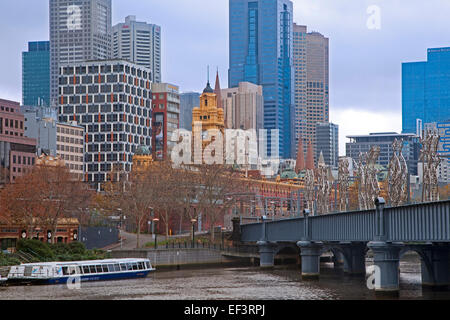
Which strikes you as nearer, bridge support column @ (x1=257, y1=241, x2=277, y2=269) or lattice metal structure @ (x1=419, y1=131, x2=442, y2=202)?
lattice metal structure @ (x1=419, y1=131, x2=442, y2=202)

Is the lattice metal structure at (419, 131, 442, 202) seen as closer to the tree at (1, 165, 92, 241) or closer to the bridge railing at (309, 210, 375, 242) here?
the bridge railing at (309, 210, 375, 242)

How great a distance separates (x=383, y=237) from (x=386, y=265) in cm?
269

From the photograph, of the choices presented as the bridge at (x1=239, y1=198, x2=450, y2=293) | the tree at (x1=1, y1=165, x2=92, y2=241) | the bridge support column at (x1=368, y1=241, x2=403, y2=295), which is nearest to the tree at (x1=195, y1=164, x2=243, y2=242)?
the tree at (x1=1, y1=165, x2=92, y2=241)

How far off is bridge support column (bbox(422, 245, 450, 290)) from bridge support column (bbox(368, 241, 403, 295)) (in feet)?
31.9

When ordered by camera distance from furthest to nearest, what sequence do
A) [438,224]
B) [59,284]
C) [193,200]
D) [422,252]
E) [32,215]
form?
[193,200], [32,215], [59,284], [422,252], [438,224]

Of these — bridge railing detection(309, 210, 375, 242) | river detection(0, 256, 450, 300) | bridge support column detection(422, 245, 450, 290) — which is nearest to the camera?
river detection(0, 256, 450, 300)

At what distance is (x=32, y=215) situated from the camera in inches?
5851

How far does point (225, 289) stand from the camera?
→ 325 feet

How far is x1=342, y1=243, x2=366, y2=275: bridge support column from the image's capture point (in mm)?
124269

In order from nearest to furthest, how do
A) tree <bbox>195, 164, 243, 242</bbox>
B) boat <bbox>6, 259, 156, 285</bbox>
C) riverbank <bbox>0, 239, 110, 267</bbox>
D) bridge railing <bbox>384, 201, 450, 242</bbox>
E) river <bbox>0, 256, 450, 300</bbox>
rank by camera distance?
bridge railing <bbox>384, 201, 450, 242</bbox> < river <bbox>0, 256, 450, 300</bbox> < boat <bbox>6, 259, 156, 285</bbox> < riverbank <bbox>0, 239, 110, 267</bbox> < tree <bbox>195, 164, 243, 242</bbox>

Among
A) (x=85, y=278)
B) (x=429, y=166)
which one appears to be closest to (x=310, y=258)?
(x=429, y=166)
